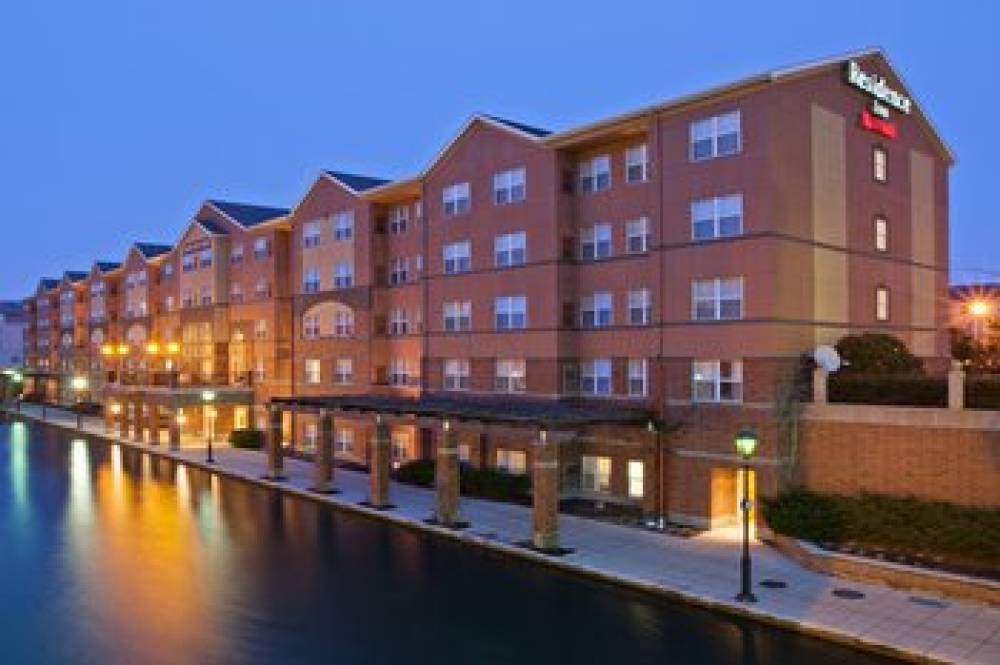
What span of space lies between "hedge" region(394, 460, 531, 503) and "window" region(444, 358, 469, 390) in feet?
12.0

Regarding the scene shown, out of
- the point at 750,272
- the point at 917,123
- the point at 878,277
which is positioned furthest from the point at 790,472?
the point at 917,123

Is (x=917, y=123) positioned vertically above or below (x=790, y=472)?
above

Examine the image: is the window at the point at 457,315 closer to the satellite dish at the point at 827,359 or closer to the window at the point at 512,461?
the window at the point at 512,461

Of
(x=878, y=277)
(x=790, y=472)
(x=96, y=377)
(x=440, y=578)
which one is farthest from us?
(x=96, y=377)

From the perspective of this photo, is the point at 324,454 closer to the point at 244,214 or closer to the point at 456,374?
the point at 456,374

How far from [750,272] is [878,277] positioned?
23.9 feet

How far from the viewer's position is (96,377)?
3376 inches

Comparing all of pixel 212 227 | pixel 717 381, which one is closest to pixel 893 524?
pixel 717 381

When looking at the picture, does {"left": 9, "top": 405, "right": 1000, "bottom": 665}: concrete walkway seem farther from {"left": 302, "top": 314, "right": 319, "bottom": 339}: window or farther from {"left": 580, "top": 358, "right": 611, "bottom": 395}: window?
{"left": 302, "top": 314, "right": 319, "bottom": 339}: window

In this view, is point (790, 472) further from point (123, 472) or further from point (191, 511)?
point (123, 472)

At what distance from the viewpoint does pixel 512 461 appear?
1374 inches

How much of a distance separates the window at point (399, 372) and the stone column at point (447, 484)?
14.2 meters

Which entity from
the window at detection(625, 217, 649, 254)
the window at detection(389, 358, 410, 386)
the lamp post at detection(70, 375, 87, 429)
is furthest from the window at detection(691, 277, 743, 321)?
the lamp post at detection(70, 375, 87, 429)

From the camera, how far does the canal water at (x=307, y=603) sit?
1712 centimetres
